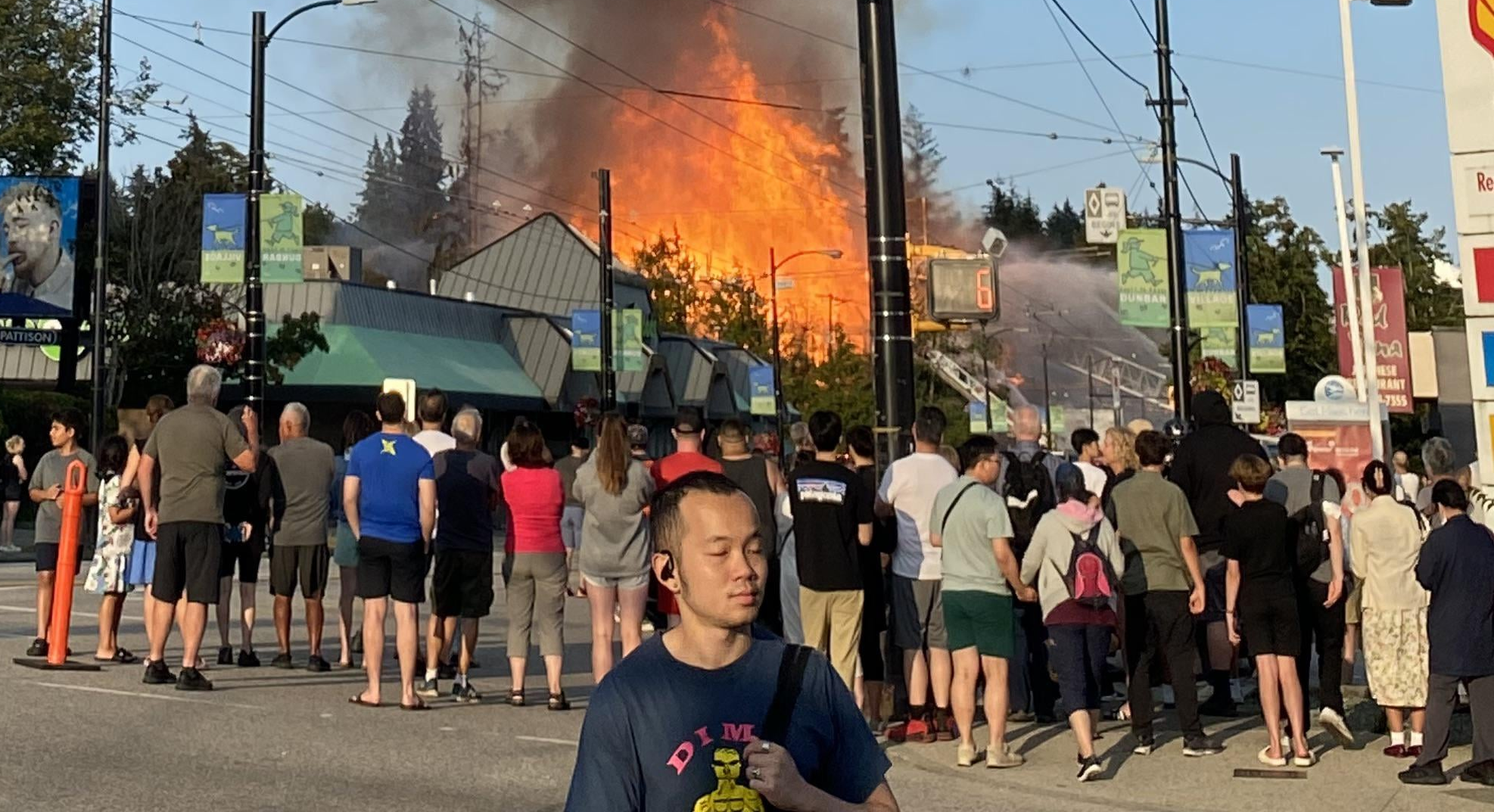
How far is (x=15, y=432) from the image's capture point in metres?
40.6

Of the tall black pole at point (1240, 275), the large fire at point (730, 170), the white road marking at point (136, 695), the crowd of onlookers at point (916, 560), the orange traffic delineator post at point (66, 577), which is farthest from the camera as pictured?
the large fire at point (730, 170)

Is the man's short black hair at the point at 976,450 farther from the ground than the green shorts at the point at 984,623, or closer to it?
farther from the ground

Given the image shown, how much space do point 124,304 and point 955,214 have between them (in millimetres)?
96607

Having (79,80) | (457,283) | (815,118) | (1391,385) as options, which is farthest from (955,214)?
(1391,385)

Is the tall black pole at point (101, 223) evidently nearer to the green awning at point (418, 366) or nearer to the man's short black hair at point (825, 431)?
the green awning at point (418, 366)

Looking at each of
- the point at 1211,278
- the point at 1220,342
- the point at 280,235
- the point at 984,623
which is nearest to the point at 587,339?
the point at 1220,342

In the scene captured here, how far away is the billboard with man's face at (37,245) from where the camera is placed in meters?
38.1

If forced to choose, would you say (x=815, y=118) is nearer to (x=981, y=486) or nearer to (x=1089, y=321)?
(x=1089, y=321)

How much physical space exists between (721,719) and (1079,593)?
24.4 feet

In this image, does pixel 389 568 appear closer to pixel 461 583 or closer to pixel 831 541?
pixel 461 583

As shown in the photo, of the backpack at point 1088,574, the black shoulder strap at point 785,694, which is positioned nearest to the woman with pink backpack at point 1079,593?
the backpack at point 1088,574

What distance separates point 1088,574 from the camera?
10711mm

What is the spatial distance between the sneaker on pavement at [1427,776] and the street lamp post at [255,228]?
1783 cm

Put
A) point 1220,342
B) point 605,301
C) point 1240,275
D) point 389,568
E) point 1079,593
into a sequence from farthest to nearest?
point 605,301 → point 1220,342 → point 1240,275 → point 389,568 → point 1079,593
